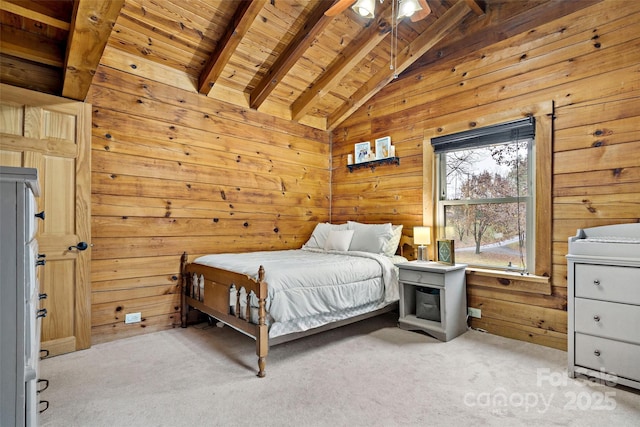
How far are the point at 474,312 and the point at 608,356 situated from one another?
3.84 feet

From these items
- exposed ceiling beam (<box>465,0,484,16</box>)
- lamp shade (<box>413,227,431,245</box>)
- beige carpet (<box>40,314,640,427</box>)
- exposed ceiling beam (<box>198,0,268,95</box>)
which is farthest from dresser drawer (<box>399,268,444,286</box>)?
exposed ceiling beam (<box>198,0,268,95</box>)

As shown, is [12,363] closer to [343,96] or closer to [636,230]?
[636,230]

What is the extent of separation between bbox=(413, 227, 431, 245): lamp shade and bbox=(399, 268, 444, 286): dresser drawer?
384 mm

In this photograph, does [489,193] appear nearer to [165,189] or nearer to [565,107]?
[565,107]

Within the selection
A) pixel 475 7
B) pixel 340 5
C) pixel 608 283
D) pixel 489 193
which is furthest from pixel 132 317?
pixel 475 7

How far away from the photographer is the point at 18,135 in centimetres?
239

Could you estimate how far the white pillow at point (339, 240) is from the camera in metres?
3.75

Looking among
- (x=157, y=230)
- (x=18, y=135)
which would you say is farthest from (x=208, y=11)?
(x=157, y=230)

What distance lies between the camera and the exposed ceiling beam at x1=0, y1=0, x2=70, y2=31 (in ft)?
7.11

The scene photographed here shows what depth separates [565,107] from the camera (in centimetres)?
268

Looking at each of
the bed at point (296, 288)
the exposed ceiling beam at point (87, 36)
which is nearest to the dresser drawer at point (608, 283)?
the bed at point (296, 288)

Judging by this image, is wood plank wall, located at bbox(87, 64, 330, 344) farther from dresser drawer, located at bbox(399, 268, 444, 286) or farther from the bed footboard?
dresser drawer, located at bbox(399, 268, 444, 286)

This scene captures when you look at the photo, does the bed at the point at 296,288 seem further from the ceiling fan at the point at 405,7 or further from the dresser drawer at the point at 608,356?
the ceiling fan at the point at 405,7

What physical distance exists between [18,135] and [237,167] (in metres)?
1.86
